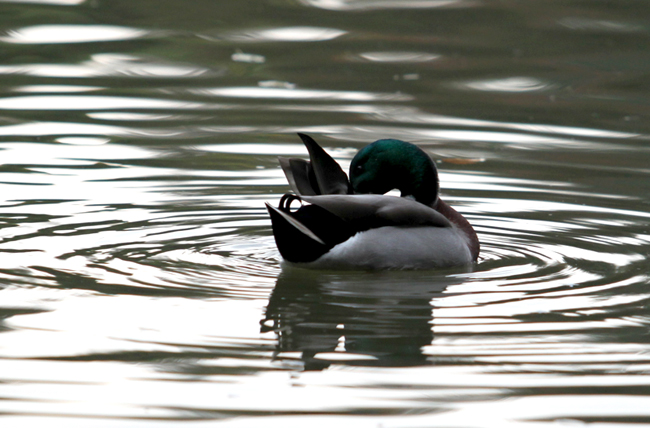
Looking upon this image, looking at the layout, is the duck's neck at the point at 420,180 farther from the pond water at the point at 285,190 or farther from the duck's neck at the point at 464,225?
the pond water at the point at 285,190

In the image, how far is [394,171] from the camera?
6.76 m

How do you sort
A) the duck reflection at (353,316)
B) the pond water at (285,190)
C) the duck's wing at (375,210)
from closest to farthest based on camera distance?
the pond water at (285,190) → the duck reflection at (353,316) → the duck's wing at (375,210)

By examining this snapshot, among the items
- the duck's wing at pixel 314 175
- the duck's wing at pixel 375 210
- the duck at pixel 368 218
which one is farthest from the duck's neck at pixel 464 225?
the duck's wing at pixel 314 175

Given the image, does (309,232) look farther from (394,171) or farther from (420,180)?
(420,180)

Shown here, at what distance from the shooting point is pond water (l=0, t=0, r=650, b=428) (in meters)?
4.44

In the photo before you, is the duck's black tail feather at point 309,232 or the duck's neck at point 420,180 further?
the duck's neck at point 420,180

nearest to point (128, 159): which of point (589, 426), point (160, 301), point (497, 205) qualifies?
point (497, 205)

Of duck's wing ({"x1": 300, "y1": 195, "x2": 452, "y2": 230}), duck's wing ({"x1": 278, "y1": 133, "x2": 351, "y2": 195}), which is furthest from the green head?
duck's wing ({"x1": 300, "y1": 195, "x2": 452, "y2": 230})

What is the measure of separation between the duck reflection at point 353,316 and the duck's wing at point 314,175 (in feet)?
1.63

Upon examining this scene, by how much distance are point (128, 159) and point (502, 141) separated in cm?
365

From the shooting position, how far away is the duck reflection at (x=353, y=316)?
16.1 feet

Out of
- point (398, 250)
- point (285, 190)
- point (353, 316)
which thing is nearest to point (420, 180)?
point (398, 250)

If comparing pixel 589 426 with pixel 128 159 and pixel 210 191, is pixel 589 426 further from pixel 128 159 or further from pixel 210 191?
pixel 128 159

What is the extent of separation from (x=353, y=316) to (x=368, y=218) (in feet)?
3.14
